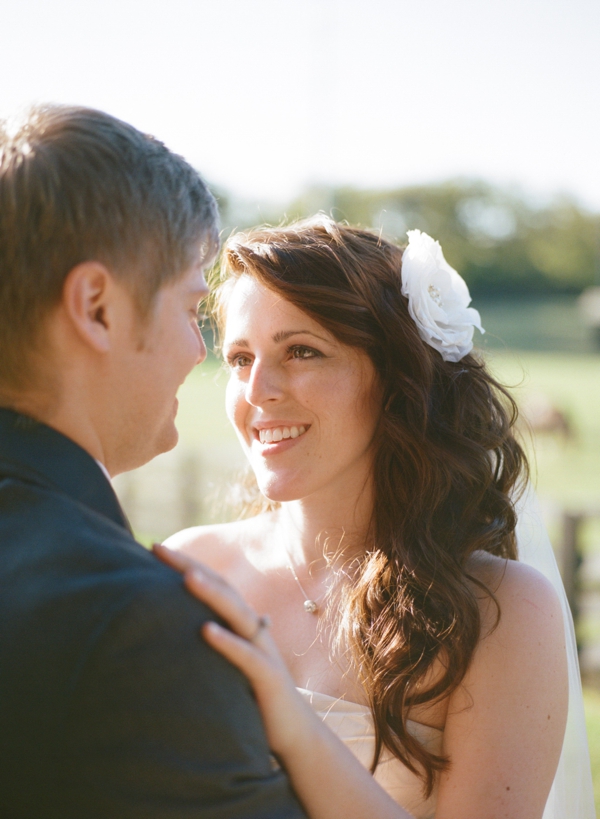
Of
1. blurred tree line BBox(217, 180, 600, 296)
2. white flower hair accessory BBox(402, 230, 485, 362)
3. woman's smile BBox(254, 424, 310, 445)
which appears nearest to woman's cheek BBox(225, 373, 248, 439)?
woman's smile BBox(254, 424, 310, 445)

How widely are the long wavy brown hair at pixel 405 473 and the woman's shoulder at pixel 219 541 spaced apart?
627mm

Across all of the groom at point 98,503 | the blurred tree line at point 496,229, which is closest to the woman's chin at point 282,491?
the groom at point 98,503

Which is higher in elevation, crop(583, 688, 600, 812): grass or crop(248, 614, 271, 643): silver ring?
crop(248, 614, 271, 643): silver ring

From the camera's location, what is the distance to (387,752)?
2.28m

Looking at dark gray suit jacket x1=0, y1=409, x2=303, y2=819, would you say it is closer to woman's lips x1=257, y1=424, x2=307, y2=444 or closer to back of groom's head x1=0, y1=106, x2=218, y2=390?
back of groom's head x1=0, y1=106, x2=218, y2=390

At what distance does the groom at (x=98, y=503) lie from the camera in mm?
1044

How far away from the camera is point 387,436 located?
104 inches

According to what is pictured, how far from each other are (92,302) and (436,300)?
70.2 inches

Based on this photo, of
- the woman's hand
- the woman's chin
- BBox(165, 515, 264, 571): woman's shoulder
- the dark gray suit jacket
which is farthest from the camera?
BBox(165, 515, 264, 571): woman's shoulder

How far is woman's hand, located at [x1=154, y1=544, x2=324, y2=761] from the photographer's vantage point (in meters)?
1.14

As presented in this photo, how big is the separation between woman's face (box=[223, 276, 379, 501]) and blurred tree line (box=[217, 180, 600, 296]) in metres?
56.0

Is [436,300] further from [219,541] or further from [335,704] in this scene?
[335,704]

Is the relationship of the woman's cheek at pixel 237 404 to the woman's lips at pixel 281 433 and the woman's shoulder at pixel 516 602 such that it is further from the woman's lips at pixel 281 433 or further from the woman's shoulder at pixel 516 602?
the woman's shoulder at pixel 516 602

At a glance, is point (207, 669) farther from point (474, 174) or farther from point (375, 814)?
point (474, 174)
